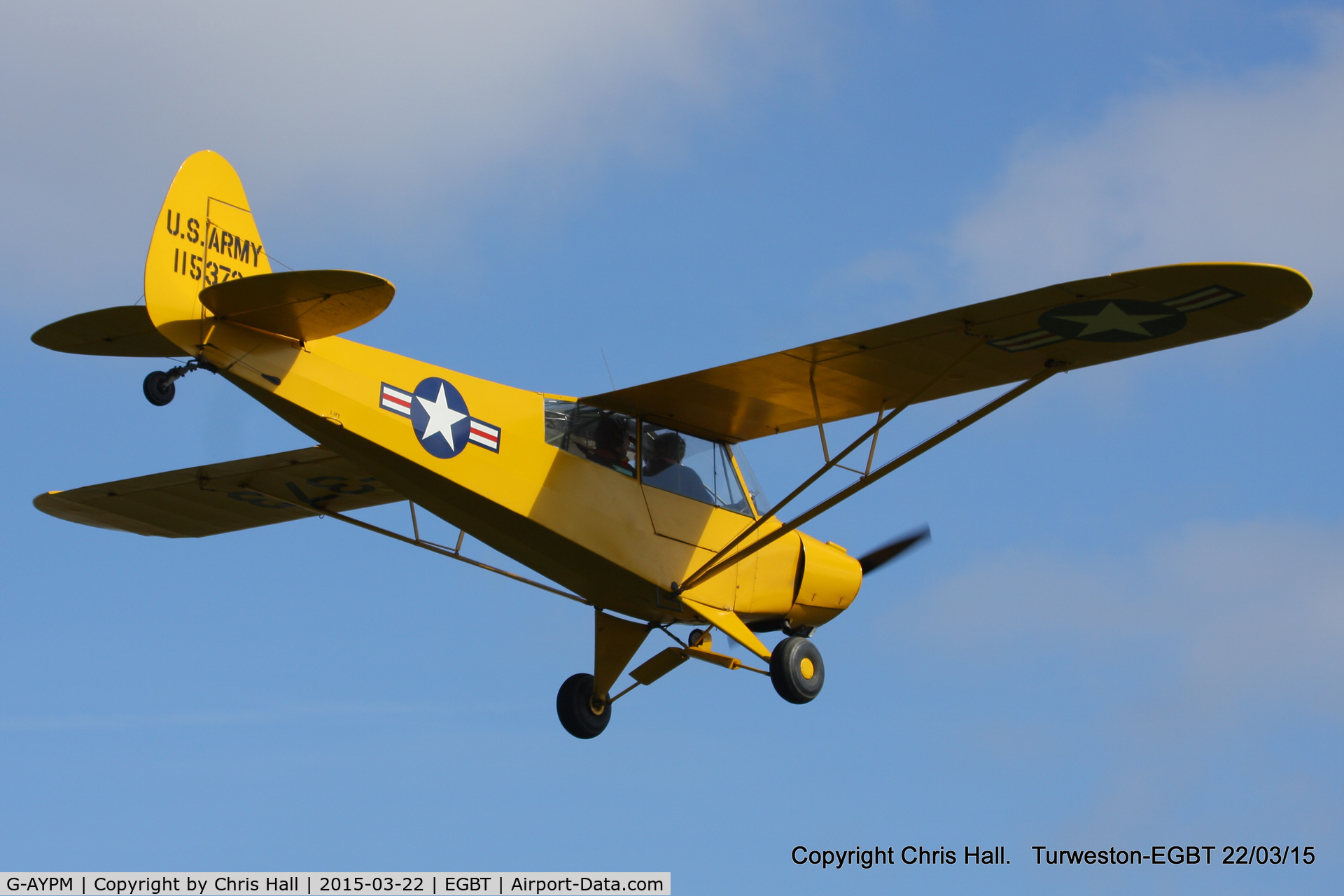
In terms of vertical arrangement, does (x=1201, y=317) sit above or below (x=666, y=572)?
above

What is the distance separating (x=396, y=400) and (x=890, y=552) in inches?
230

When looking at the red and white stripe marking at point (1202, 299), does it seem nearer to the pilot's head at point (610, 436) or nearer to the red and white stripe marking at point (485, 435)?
the pilot's head at point (610, 436)

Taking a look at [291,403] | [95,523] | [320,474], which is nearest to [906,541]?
[320,474]

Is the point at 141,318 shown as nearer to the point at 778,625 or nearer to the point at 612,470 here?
the point at 612,470

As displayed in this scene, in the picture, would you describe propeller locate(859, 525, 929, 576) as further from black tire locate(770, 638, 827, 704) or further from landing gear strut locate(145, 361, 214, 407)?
landing gear strut locate(145, 361, 214, 407)

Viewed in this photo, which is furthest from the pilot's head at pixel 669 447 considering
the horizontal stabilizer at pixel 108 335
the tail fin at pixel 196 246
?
the horizontal stabilizer at pixel 108 335

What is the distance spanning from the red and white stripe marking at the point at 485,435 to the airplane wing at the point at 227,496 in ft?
8.19

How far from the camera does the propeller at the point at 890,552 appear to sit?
14.1 meters

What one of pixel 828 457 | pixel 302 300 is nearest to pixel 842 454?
pixel 828 457

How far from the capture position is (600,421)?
11656 millimetres

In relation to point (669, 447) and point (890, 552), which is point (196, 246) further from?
point (890, 552)

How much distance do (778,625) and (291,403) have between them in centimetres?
529

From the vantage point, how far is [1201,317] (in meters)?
10.1

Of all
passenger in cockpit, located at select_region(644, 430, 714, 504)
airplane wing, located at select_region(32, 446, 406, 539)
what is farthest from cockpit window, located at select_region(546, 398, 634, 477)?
airplane wing, located at select_region(32, 446, 406, 539)
